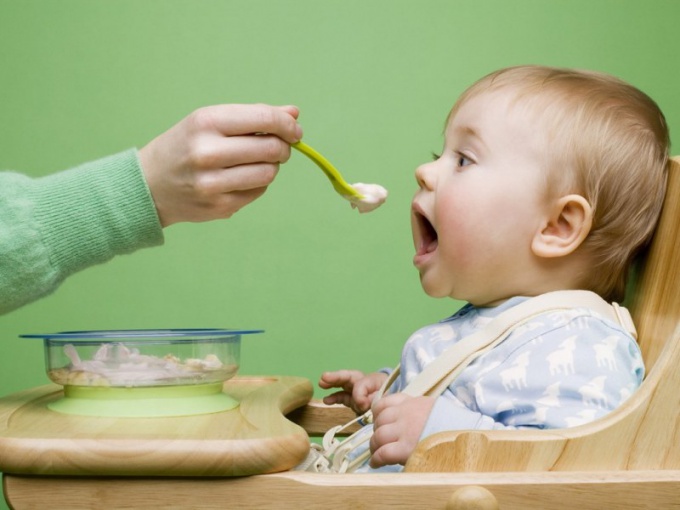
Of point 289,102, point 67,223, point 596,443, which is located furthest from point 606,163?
point 289,102

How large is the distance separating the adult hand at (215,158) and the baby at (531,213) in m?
0.18

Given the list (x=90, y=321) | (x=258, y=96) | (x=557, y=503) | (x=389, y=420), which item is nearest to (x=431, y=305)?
(x=258, y=96)

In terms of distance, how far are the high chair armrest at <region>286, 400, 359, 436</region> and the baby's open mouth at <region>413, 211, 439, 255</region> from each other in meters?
0.28

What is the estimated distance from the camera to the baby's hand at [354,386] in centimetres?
107

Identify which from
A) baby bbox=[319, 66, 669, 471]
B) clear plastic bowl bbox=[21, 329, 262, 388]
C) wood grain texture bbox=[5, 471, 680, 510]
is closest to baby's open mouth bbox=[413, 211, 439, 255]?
baby bbox=[319, 66, 669, 471]

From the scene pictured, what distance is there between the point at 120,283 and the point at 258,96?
426mm

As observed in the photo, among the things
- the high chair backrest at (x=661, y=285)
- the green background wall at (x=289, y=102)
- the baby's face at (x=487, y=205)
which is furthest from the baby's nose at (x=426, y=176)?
the green background wall at (x=289, y=102)

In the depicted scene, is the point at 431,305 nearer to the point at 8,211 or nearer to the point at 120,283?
the point at 120,283

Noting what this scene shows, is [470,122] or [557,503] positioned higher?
[470,122]

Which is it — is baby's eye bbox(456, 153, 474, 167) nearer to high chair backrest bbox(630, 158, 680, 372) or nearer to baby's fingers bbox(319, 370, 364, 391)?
high chair backrest bbox(630, 158, 680, 372)

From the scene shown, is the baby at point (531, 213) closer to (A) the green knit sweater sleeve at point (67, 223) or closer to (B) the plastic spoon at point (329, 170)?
(B) the plastic spoon at point (329, 170)

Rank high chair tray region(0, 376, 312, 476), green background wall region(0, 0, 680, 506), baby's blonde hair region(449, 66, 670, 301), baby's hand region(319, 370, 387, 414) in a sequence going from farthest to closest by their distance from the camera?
green background wall region(0, 0, 680, 506)
baby's hand region(319, 370, 387, 414)
baby's blonde hair region(449, 66, 670, 301)
high chair tray region(0, 376, 312, 476)

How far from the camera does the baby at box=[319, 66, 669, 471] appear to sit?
2.64ft

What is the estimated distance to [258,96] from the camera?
1.68 meters
